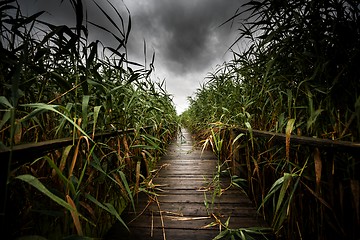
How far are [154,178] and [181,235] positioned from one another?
1.02 metres

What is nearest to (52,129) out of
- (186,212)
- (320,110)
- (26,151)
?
(26,151)

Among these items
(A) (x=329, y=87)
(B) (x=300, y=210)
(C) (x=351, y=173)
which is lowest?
(B) (x=300, y=210)

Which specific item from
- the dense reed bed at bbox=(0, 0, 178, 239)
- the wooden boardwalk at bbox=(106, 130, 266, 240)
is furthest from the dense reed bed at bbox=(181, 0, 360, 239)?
the dense reed bed at bbox=(0, 0, 178, 239)

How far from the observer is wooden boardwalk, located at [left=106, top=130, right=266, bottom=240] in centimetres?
109

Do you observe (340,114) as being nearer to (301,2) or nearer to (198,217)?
(301,2)

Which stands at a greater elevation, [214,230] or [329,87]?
[329,87]

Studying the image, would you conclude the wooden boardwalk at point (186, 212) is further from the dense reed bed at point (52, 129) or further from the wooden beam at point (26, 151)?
the wooden beam at point (26, 151)

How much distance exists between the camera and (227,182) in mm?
1860

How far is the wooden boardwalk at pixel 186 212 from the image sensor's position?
1.09 meters

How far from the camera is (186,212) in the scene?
4.30 ft

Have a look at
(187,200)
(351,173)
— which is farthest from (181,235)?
(351,173)

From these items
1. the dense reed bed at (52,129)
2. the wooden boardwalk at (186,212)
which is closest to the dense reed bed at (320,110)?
the wooden boardwalk at (186,212)

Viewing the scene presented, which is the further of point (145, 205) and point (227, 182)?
point (227, 182)

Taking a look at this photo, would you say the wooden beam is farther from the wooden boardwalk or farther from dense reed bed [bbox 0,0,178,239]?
the wooden boardwalk
